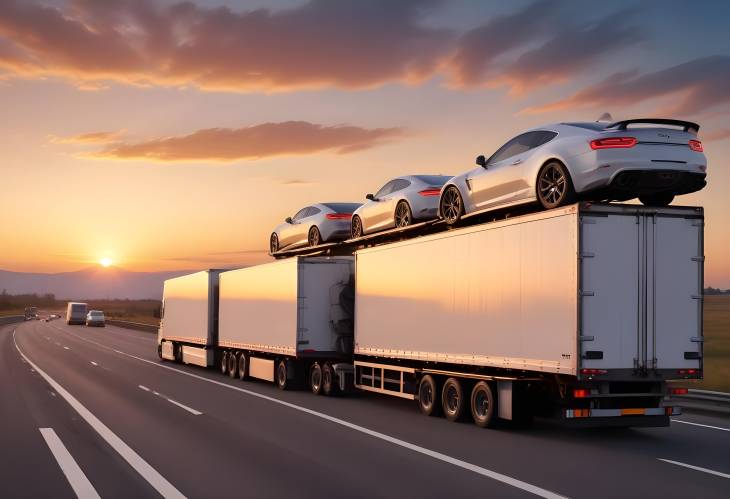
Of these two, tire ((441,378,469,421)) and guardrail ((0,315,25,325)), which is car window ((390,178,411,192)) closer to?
tire ((441,378,469,421))

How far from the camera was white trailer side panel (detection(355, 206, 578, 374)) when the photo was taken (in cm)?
1330

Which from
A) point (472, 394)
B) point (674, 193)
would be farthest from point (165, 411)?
point (674, 193)

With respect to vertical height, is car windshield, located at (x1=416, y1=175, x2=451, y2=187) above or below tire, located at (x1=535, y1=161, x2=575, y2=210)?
above

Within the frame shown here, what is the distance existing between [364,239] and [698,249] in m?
9.77

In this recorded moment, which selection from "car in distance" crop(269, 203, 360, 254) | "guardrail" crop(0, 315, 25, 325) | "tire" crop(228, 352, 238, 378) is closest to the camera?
"car in distance" crop(269, 203, 360, 254)

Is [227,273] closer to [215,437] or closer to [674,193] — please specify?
[215,437]

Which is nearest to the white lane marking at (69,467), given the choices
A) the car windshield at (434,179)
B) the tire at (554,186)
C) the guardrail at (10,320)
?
the tire at (554,186)

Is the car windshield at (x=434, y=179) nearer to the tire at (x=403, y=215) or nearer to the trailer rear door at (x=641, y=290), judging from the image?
the tire at (x=403, y=215)

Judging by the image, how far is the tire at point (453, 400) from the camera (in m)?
16.0

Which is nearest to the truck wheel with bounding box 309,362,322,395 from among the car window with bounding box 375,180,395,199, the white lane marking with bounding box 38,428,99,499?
the car window with bounding box 375,180,395,199

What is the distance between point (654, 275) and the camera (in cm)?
1355

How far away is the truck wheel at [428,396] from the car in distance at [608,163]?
3952 millimetres

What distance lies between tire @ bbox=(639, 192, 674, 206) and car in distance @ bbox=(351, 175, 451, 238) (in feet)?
20.0

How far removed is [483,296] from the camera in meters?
15.3
